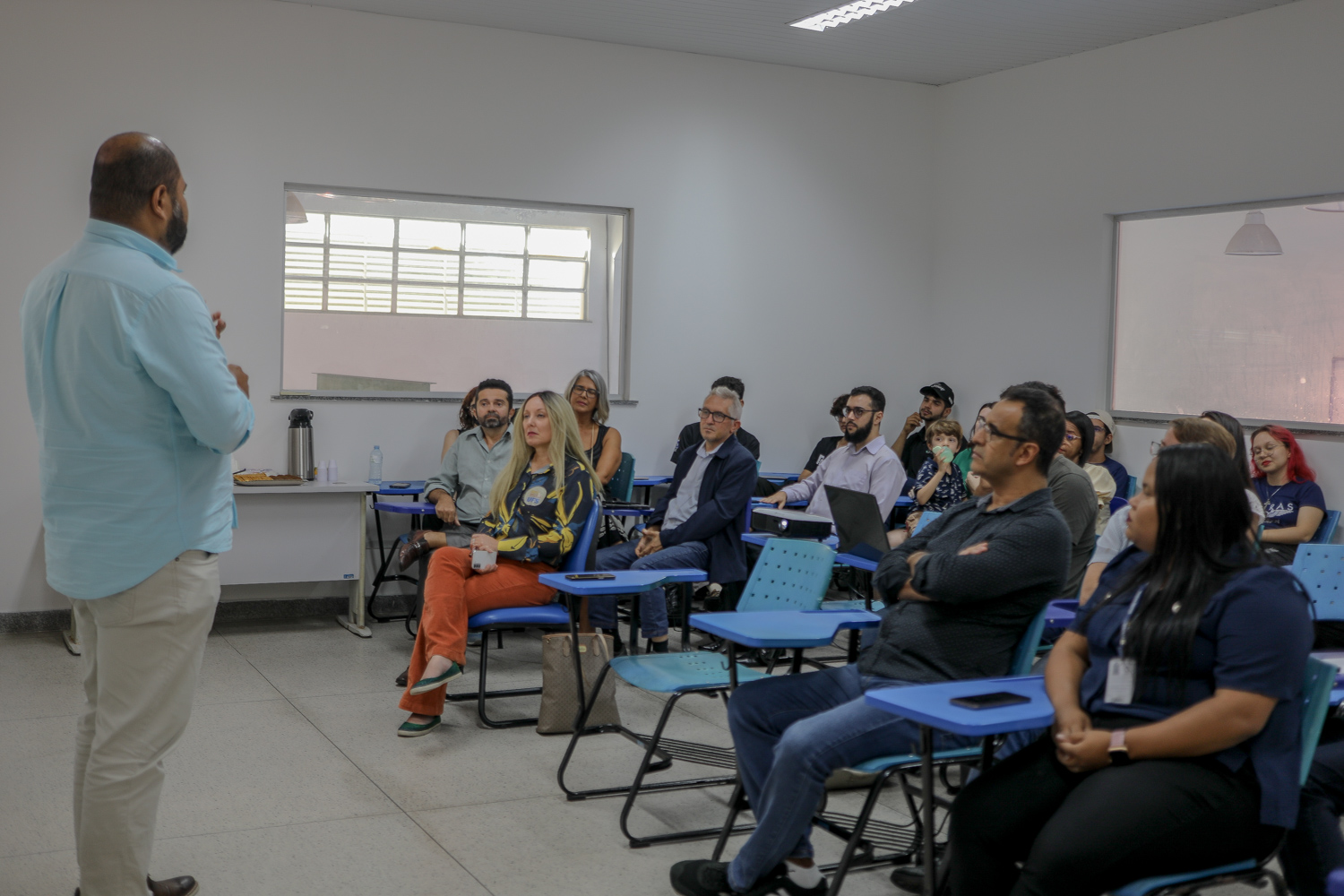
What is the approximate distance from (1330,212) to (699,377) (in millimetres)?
3688

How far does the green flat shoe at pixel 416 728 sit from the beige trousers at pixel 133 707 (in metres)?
1.81

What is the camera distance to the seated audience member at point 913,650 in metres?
2.64

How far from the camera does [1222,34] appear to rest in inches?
251

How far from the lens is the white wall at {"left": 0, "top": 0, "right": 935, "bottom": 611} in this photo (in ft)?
20.0

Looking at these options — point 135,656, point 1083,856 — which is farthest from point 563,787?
point 1083,856

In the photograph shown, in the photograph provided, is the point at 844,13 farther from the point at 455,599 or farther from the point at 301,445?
Answer: the point at 455,599

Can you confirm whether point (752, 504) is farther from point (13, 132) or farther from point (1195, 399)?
point (13, 132)

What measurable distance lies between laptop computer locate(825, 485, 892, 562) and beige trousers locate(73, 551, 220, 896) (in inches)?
124

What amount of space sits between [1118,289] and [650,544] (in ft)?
11.7

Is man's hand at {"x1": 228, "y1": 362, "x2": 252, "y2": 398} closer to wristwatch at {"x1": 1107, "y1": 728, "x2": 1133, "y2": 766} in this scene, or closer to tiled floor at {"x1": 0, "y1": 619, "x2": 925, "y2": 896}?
tiled floor at {"x1": 0, "y1": 619, "x2": 925, "y2": 896}

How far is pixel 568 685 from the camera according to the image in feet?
14.0

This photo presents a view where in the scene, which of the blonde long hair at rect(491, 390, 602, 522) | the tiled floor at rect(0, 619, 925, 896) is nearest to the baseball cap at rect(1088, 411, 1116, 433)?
the tiled floor at rect(0, 619, 925, 896)

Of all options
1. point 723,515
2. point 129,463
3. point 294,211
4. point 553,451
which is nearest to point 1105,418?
point 723,515

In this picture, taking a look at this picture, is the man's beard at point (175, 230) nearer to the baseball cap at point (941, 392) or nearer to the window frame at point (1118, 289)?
the window frame at point (1118, 289)
